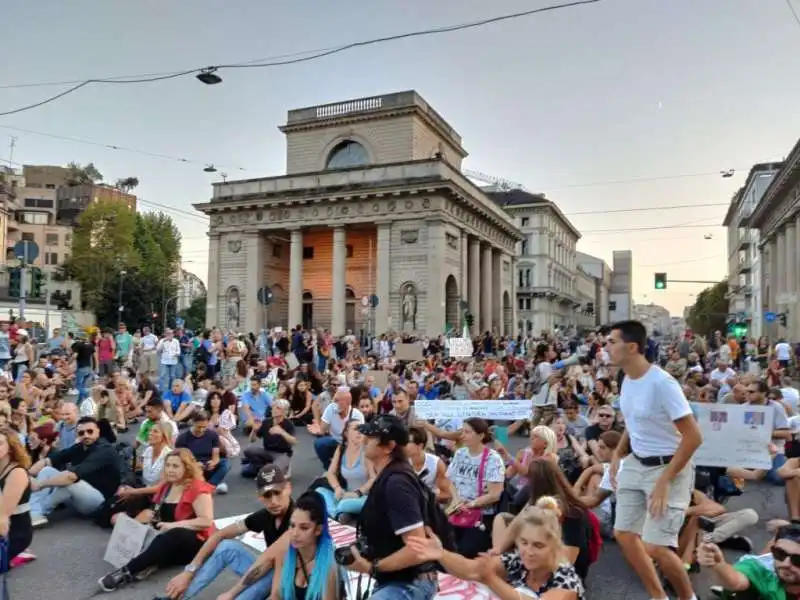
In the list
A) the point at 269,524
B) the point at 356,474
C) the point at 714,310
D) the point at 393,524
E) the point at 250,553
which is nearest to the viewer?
the point at 393,524

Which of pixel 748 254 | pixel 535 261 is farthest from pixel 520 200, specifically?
pixel 748 254

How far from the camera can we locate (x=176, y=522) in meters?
5.89

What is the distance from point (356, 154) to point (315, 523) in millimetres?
46546

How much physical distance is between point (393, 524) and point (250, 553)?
7.63 feet

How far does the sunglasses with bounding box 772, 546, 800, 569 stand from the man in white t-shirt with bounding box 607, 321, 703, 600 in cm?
66

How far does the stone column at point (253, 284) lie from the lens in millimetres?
44750

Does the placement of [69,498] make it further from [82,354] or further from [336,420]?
[82,354]

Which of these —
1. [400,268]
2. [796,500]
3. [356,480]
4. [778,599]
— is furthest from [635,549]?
[400,268]

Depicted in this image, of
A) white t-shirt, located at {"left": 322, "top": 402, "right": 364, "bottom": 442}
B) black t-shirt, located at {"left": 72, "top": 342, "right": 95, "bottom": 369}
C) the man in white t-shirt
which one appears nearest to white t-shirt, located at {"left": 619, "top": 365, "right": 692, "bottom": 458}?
the man in white t-shirt

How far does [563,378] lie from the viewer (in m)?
14.1

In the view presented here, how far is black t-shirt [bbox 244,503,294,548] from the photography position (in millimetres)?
4695

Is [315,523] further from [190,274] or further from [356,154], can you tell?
[190,274]

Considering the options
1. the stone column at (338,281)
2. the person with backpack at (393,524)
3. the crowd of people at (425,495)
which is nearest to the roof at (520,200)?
the stone column at (338,281)

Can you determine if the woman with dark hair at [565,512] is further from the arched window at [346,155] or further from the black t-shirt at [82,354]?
the arched window at [346,155]
